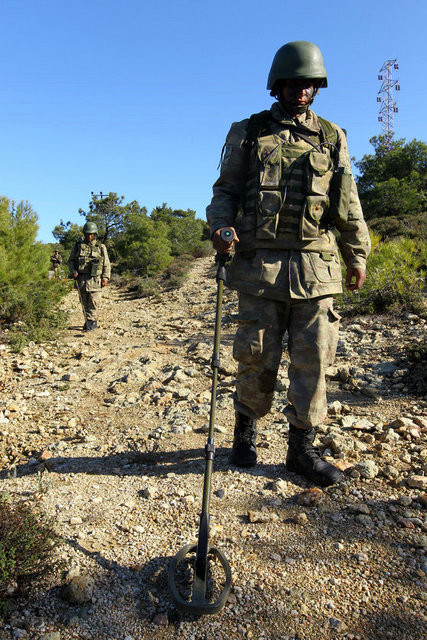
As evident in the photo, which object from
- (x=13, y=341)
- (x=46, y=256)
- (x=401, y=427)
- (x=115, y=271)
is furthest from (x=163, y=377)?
(x=115, y=271)

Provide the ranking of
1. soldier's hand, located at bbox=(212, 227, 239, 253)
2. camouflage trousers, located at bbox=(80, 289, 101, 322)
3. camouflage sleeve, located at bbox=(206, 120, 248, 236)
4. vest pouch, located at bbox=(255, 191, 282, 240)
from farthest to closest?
camouflage trousers, located at bbox=(80, 289, 101, 322), camouflage sleeve, located at bbox=(206, 120, 248, 236), vest pouch, located at bbox=(255, 191, 282, 240), soldier's hand, located at bbox=(212, 227, 239, 253)

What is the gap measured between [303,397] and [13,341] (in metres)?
5.37

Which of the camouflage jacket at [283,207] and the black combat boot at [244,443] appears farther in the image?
the black combat boot at [244,443]

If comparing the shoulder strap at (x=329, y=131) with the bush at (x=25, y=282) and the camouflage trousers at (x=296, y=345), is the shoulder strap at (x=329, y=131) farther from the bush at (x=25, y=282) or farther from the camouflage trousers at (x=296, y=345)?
the bush at (x=25, y=282)

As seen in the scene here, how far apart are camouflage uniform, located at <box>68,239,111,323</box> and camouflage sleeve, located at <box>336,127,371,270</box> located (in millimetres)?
6268

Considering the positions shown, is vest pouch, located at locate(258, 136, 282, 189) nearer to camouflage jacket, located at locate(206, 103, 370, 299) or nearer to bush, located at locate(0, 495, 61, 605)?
camouflage jacket, located at locate(206, 103, 370, 299)

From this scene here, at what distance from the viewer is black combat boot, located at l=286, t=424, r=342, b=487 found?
249 cm

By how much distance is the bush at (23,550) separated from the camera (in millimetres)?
1676

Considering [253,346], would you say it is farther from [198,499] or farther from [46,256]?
[46,256]

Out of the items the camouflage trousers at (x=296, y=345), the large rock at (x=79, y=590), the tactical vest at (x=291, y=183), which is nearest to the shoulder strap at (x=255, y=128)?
the tactical vest at (x=291, y=183)

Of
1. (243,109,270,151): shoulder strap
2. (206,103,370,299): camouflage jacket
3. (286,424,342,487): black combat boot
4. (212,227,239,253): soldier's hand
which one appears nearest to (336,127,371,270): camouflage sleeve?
(206,103,370,299): camouflage jacket

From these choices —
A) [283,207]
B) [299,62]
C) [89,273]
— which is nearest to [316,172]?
Answer: [283,207]

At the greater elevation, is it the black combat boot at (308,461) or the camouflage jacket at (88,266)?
the camouflage jacket at (88,266)

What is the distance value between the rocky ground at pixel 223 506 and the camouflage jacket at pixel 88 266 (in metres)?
3.73
